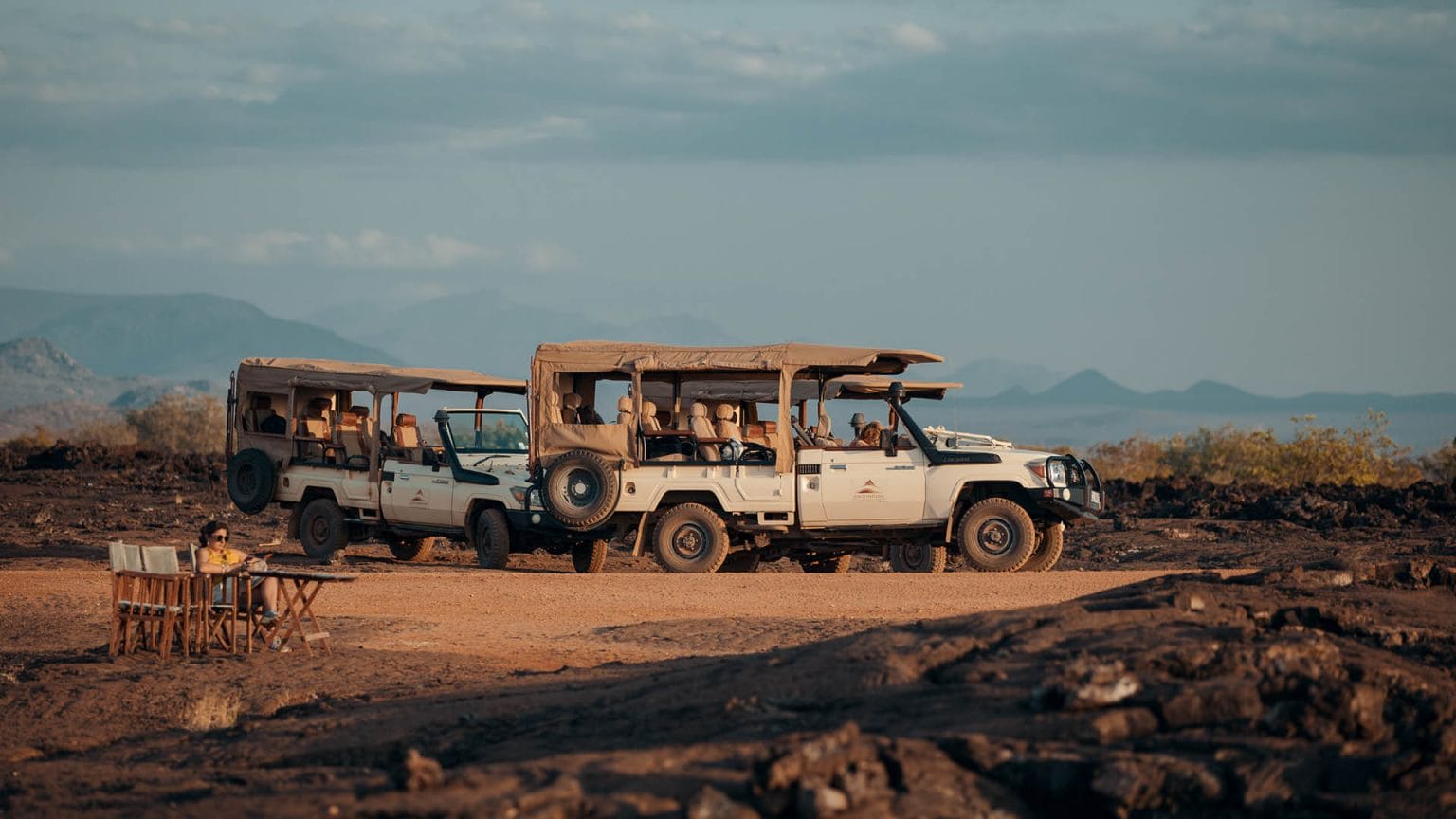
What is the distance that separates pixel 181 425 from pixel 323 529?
42491 mm

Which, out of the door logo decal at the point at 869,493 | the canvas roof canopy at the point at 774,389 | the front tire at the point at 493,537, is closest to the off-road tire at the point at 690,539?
the door logo decal at the point at 869,493

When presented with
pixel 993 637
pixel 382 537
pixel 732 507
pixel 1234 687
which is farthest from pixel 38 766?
pixel 382 537

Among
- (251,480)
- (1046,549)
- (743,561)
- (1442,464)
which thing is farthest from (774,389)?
(1442,464)

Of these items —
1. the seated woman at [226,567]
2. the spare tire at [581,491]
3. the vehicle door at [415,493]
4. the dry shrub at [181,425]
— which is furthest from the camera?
the dry shrub at [181,425]

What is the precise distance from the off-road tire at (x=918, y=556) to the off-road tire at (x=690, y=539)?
218cm

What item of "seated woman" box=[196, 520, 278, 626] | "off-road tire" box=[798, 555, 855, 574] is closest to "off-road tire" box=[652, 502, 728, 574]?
"off-road tire" box=[798, 555, 855, 574]

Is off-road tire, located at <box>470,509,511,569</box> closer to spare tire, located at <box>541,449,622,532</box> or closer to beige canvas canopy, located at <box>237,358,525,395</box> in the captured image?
spare tire, located at <box>541,449,622,532</box>

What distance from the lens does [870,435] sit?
20641 mm

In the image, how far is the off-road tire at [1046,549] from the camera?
67.7ft

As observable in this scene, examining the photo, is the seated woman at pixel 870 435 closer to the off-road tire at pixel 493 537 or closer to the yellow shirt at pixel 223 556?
the off-road tire at pixel 493 537

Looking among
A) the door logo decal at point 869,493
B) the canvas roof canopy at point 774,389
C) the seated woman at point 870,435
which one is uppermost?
the canvas roof canopy at point 774,389

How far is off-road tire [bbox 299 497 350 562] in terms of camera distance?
22.6 meters

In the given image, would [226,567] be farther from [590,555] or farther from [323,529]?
[323,529]

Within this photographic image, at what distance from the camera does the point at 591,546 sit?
21438 millimetres
